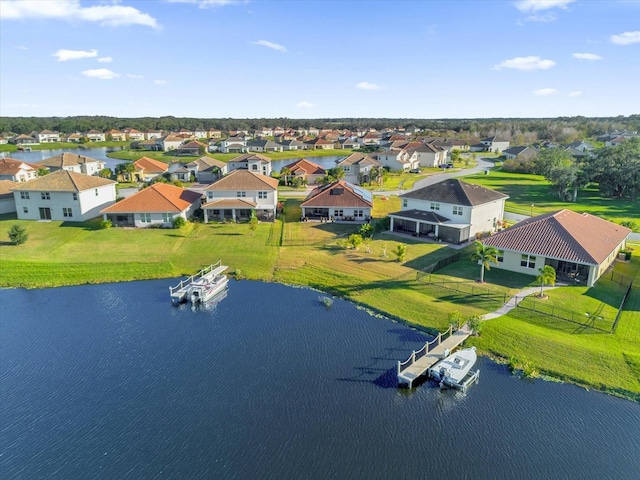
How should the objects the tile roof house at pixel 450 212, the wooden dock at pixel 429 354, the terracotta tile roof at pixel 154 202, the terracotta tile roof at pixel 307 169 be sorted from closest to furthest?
the wooden dock at pixel 429 354 < the tile roof house at pixel 450 212 < the terracotta tile roof at pixel 154 202 < the terracotta tile roof at pixel 307 169

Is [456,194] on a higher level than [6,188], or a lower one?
higher

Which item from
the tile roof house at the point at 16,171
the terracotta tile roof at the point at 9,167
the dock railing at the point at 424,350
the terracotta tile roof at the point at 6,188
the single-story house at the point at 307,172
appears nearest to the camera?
the dock railing at the point at 424,350

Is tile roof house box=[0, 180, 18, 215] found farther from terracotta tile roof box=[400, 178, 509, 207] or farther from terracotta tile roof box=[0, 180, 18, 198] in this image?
terracotta tile roof box=[400, 178, 509, 207]

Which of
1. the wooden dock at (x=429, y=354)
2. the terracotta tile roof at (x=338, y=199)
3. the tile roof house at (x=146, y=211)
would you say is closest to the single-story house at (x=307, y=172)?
the terracotta tile roof at (x=338, y=199)

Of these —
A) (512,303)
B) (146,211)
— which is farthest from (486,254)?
(146,211)

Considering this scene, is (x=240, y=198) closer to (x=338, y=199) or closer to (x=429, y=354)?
(x=338, y=199)

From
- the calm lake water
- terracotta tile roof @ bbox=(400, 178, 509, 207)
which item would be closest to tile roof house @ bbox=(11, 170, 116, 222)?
the calm lake water

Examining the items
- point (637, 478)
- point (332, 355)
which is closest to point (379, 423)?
point (332, 355)

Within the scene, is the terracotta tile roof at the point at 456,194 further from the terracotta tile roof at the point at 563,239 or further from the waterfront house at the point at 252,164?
the waterfront house at the point at 252,164
